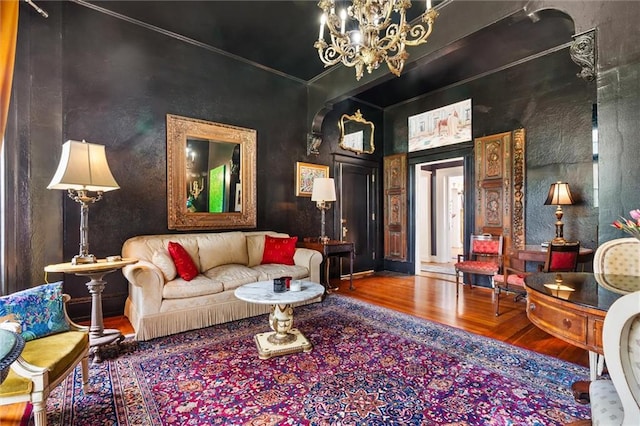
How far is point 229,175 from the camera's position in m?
4.27

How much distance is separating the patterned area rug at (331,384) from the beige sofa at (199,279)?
0.23 m

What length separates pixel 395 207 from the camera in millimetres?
6000

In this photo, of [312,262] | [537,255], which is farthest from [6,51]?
[537,255]

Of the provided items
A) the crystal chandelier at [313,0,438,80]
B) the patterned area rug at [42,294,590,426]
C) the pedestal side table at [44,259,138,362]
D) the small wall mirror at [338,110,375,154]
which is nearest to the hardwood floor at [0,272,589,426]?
the patterned area rug at [42,294,590,426]

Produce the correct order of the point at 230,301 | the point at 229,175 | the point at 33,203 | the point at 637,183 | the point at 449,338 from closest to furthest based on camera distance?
the point at 637,183, the point at 449,338, the point at 33,203, the point at 230,301, the point at 229,175

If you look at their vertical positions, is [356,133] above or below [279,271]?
above

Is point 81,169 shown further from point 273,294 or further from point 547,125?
point 547,125

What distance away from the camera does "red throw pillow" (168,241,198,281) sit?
314 cm

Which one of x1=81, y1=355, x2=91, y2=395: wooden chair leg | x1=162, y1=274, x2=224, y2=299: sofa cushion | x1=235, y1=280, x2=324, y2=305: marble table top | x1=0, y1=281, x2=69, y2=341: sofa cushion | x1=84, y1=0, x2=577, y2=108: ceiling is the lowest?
x1=81, y1=355, x2=91, y2=395: wooden chair leg

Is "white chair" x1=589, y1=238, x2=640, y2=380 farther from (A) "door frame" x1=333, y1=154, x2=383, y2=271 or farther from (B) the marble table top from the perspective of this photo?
(A) "door frame" x1=333, y1=154, x2=383, y2=271

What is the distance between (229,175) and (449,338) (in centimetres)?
338

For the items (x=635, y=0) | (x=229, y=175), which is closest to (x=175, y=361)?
(x=229, y=175)

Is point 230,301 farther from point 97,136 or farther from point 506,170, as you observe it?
point 506,170

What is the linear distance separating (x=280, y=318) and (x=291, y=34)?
339 cm
